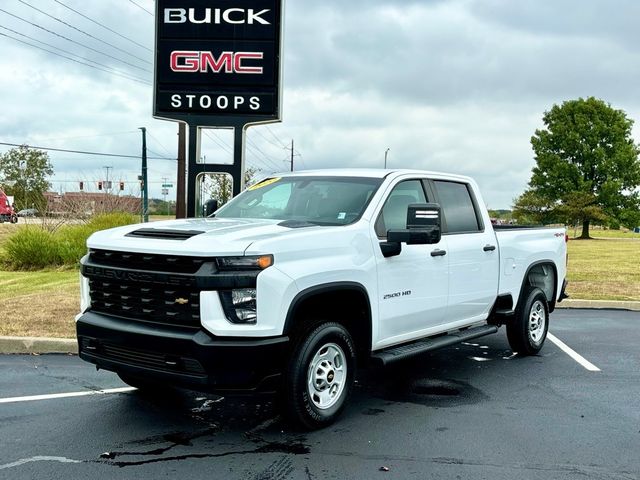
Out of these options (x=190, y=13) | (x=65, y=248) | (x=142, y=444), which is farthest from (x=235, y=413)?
(x=65, y=248)

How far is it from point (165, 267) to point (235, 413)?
59.9 inches

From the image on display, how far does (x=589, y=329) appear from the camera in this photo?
9.79m

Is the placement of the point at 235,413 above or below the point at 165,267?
below

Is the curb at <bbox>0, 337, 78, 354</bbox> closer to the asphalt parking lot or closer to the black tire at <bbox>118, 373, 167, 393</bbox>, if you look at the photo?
the asphalt parking lot

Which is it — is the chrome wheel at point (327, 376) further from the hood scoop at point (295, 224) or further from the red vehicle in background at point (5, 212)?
the red vehicle in background at point (5, 212)

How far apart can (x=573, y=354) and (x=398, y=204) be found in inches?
139

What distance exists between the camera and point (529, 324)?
25.5 ft

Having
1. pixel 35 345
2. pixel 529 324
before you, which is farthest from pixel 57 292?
pixel 529 324

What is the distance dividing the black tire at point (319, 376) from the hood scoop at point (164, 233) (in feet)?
3.64

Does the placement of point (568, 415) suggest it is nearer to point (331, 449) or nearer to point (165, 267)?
point (331, 449)

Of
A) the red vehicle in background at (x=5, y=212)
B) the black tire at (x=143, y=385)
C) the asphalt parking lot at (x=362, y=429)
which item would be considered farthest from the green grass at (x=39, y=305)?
the red vehicle in background at (x=5, y=212)

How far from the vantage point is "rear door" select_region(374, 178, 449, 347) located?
18.1 feet

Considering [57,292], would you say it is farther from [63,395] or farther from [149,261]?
[149,261]

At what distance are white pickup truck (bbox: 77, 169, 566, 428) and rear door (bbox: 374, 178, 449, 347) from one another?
0.05ft
